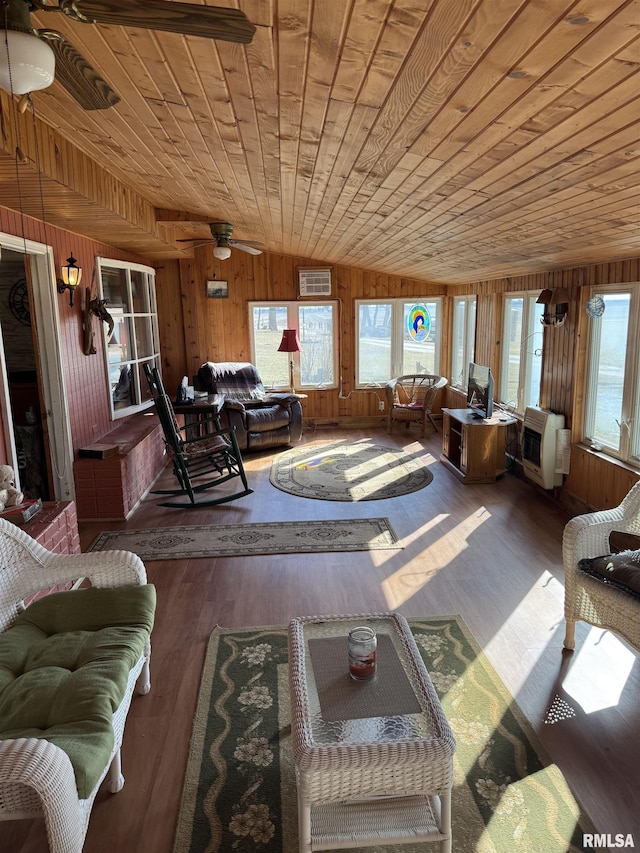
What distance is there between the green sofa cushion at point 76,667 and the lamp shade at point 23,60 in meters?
1.74

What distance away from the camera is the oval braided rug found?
18.3 ft

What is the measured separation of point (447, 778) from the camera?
5.77 ft

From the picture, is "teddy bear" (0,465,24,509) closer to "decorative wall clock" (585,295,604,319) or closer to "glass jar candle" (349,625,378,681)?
"glass jar candle" (349,625,378,681)

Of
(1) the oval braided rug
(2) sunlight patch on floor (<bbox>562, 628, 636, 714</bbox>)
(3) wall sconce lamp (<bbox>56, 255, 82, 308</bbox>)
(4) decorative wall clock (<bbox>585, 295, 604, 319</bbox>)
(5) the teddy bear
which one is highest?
(3) wall sconce lamp (<bbox>56, 255, 82, 308</bbox>)

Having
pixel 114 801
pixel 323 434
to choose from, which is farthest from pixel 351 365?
pixel 114 801

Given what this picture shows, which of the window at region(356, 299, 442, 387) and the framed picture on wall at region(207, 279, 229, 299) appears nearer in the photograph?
the framed picture on wall at region(207, 279, 229, 299)

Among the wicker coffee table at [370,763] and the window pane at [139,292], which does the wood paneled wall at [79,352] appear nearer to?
the window pane at [139,292]

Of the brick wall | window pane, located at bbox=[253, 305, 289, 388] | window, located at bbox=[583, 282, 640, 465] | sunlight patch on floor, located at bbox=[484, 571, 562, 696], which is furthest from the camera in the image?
window pane, located at bbox=[253, 305, 289, 388]

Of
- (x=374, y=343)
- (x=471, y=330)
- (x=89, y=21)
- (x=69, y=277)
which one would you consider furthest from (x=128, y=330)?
(x=89, y=21)

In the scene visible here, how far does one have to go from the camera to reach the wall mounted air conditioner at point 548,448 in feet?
16.5

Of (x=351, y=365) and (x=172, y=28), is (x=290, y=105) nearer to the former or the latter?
(x=172, y=28)

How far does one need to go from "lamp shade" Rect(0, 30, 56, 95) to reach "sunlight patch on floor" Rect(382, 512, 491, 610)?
2.93 metres
